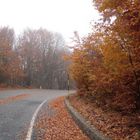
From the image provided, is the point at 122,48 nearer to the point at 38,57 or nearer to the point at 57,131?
the point at 57,131

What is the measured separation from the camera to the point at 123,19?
11.9m

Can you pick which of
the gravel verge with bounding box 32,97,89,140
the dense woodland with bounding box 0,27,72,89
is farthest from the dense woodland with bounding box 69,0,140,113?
the dense woodland with bounding box 0,27,72,89

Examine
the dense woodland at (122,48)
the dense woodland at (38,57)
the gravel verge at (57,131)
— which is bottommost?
the gravel verge at (57,131)

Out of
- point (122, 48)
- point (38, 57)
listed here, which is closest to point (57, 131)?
point (122, 48)

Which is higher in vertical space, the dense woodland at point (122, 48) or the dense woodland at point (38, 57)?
the dense woodland at point (38, 57)

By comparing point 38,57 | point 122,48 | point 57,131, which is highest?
point 38,57

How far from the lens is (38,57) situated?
90.0m

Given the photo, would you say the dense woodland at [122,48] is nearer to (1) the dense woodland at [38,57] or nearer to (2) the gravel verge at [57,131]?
(2) the gravel verge at [57,131]

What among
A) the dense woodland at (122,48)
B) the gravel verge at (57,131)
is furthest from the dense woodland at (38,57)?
the dense woodland at (122,48)

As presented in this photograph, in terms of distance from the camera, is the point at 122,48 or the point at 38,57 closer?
the point at 122,48

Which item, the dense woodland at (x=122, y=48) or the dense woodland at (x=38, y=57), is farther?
the dense woodland at (x=38, y=57)

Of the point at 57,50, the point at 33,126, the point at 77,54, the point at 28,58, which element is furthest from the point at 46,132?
the point at 57,50

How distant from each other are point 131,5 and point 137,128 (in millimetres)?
3985

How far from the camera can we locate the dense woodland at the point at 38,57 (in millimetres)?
82006
